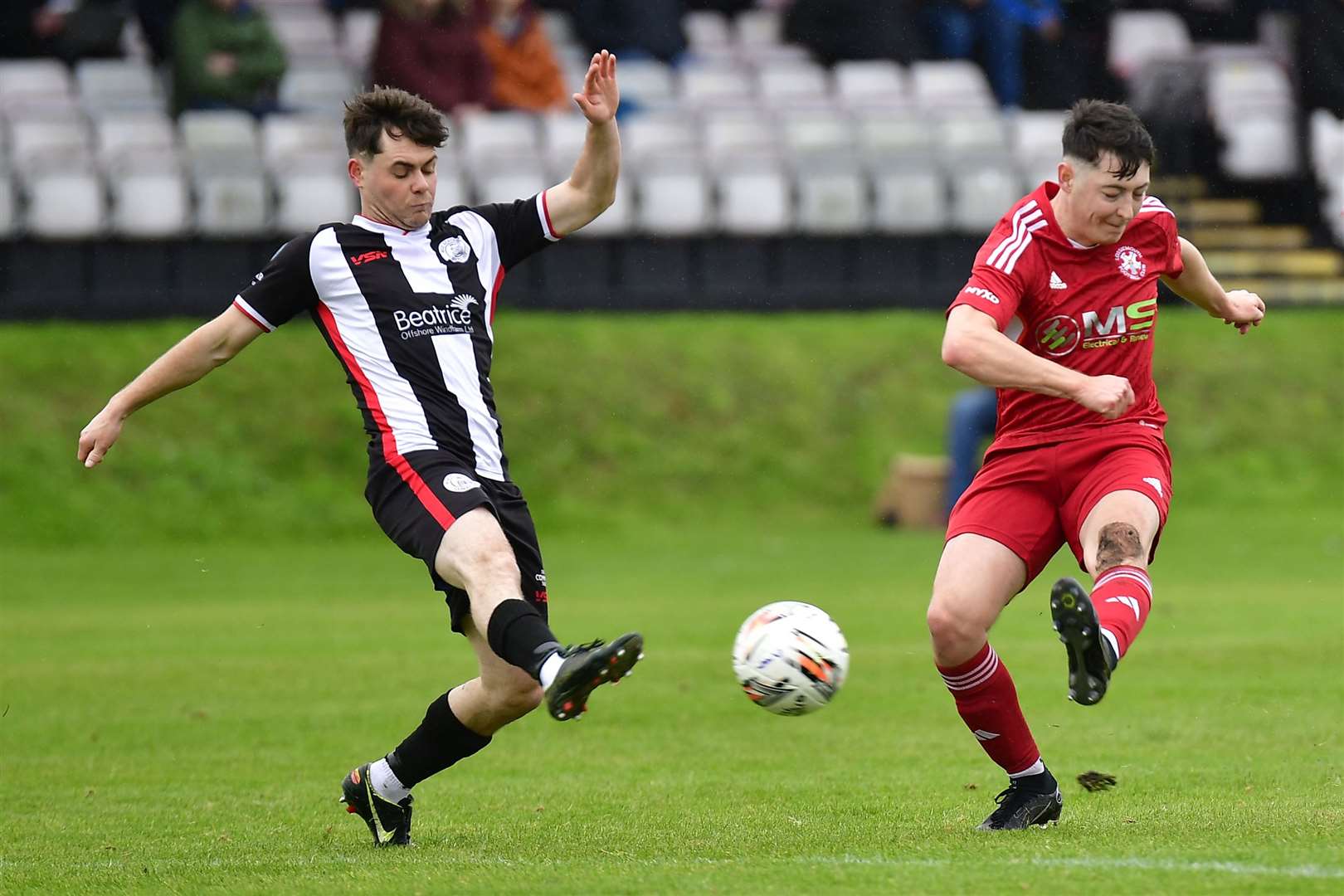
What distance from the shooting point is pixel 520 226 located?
6.61 metres

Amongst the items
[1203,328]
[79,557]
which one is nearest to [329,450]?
[79,557]

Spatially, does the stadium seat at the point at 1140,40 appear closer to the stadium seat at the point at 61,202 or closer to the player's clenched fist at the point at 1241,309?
the stadium seat at the point at 61,202

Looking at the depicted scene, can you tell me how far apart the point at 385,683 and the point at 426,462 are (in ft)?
16.1

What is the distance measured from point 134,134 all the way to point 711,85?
683cm

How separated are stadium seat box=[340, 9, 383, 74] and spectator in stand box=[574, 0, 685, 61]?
2.53 meters

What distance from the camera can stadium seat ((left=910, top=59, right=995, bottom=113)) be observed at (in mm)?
22516

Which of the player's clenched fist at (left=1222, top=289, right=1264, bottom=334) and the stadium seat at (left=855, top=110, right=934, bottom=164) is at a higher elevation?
the player's clenched fist at (left=1222, top=289, right=1264, bottom=334)

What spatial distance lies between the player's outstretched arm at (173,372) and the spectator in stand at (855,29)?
1781 cm

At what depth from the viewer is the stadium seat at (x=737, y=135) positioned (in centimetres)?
2112

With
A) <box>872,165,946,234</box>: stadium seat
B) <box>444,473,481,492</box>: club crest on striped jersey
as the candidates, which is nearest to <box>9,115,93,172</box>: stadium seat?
<box>872,165,946,234</box>: stadium seat

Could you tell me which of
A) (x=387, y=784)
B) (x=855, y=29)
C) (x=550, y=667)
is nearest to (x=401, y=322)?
(x=550, y=667)

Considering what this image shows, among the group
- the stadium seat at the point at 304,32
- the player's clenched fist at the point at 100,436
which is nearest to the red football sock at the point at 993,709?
the player's clenched fist at the point at 100,436

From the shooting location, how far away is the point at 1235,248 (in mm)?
22281

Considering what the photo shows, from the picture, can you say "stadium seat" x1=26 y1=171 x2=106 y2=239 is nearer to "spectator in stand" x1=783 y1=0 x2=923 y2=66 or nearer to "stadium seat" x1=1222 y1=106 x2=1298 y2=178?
"spectator in stand" x1=783 y1=0 x2=923 y2=66
